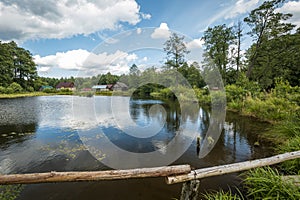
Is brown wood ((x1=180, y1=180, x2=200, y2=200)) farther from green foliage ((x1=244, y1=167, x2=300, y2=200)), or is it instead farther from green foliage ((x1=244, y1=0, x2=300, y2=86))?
green foliage ((x1=244, y1=0, x2=300, y2=86))

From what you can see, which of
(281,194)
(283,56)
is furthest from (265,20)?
(281,194)

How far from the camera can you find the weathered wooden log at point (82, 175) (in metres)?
1.60

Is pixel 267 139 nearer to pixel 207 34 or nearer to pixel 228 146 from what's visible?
pixel 228 146

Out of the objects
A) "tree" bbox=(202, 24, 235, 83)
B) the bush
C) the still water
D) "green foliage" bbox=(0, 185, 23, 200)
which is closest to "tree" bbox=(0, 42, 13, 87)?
the bush

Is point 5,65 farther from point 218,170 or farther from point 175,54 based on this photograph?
point 218,170

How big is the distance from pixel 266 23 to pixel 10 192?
2163 cm

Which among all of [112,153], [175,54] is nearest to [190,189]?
[112,153]

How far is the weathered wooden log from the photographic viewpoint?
160 cm

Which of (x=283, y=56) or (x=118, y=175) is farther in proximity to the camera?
(x=283, y=56)

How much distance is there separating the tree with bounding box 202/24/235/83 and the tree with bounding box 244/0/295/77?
3031 millimetres

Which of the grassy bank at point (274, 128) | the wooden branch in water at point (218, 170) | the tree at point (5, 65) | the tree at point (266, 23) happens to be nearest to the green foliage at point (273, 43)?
the tree at point (266, 23)

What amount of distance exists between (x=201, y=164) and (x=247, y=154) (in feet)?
5.60

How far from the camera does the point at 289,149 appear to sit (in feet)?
10.9

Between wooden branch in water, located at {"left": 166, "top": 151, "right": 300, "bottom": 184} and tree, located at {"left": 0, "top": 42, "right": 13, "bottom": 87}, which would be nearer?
wooden branch in water, located at {"left": 166, "top": 151, "right": 300, "bottom": 184}
